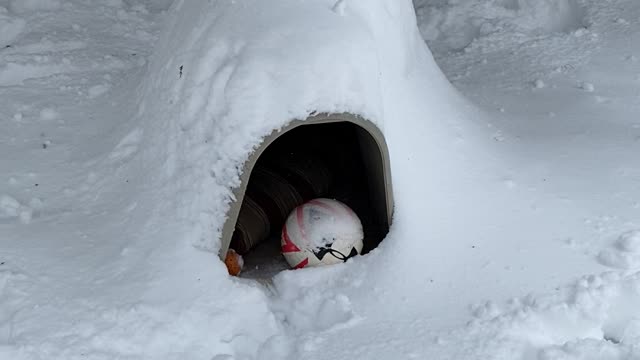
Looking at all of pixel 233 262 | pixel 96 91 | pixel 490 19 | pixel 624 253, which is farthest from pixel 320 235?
pixel 490 19

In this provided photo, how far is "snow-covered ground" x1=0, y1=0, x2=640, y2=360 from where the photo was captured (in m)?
2.44

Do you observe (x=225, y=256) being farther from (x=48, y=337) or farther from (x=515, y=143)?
(x=515, y=143)

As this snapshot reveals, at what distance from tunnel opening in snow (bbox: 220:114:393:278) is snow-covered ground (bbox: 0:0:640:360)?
0.07 m

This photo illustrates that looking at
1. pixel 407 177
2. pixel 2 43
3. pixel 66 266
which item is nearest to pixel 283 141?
pixel 407 177

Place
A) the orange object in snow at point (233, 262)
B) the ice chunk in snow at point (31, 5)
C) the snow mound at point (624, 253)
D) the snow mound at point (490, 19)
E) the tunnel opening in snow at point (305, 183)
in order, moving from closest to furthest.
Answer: the snow mound at point (624, 253) < the tunnel opening in snow at point (305, 183) < the orange object in snow at point (233, 262) < the ice chunk in snow at point (31, 5) < the snow mound at point (490, 19)

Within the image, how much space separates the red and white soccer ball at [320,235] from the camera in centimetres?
286

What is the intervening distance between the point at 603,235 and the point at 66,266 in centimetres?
192

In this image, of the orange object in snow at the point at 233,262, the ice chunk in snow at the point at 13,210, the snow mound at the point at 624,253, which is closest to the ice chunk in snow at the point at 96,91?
the ice chunk in snow at the point at 13,210

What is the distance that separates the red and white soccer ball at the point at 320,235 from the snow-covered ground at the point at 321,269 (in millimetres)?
94

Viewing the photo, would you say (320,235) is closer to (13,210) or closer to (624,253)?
(624,253)

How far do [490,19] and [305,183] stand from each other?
90.8 inches

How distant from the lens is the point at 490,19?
516cm

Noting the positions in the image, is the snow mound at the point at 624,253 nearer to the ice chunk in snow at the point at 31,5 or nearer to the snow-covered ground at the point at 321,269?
→ the snow-covered ground at the point at 321,269

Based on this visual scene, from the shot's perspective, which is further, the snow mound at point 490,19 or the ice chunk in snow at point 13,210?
the snow mound at point 490,19
